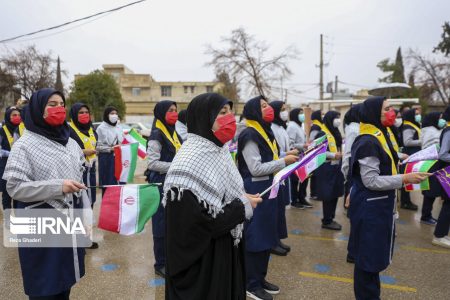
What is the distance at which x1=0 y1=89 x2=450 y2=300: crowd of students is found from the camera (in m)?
1.98

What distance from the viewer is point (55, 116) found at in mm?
2576

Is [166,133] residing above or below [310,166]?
→ above

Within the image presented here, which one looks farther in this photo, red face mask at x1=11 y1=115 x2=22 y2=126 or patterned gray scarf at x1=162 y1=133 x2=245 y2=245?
red face mask at x1=11 y1=115 x2=22 y2=126

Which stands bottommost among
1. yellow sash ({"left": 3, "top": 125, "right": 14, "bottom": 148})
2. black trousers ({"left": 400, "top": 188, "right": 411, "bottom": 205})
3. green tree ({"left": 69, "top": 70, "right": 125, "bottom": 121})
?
black trousers ({"left": 400, "top": 188, "right": 411, "bottom": 205})

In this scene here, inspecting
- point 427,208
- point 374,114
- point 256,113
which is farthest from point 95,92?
point 374,114

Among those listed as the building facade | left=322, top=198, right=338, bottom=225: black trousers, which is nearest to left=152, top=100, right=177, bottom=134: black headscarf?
left=322, top=198, right=338, bottom=225: black trousers

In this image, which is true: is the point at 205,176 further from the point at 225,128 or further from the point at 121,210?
the point at 121,210

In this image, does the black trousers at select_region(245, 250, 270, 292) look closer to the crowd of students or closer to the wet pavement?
the crowd of students

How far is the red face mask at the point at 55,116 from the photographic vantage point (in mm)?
2561

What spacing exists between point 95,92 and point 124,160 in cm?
2631

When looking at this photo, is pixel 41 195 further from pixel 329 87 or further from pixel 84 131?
pixel 329 87

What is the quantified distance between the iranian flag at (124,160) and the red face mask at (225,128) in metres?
3.27

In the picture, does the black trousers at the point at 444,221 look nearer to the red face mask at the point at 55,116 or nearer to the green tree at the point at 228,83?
the red face mask at the point at 55,116

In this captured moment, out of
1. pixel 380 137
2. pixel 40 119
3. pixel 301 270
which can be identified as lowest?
pixel 301 270
